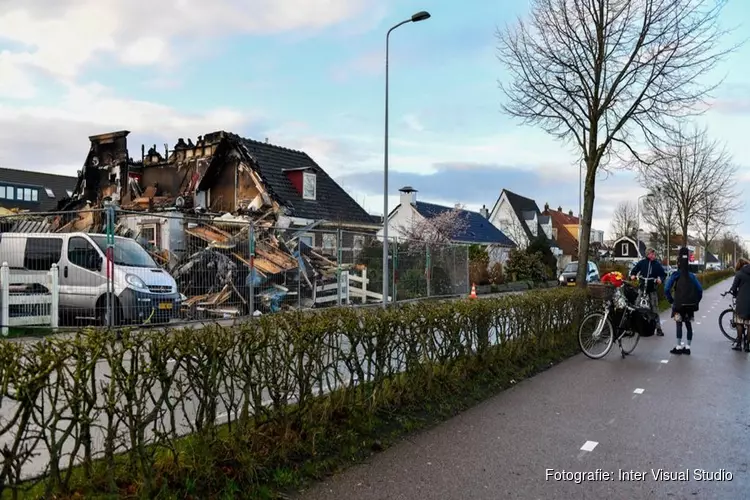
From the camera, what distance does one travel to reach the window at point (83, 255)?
12.5m

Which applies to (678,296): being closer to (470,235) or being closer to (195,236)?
(195,236)

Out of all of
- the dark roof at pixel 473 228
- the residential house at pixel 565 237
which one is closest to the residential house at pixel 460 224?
the dark roof at pixel 473 228

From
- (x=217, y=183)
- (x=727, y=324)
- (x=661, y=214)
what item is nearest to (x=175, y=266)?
(x=727, y=324)

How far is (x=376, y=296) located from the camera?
19.7 m

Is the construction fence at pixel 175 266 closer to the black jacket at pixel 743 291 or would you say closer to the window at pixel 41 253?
the window at pixel 41 253

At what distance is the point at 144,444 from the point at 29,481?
618 mm

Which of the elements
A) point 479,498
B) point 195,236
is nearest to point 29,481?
point 479,498

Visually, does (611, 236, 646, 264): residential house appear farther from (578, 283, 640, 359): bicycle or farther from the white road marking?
the white road marking

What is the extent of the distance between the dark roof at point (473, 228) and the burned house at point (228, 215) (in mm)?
20435

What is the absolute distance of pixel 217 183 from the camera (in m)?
26.6

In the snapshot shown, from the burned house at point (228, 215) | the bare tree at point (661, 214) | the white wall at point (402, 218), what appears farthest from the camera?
the white wall at point (402, 218)

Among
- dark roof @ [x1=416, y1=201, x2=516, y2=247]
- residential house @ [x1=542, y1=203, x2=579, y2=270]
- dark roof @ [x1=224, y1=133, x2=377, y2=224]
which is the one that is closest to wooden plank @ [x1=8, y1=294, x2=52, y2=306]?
dark roof @ [x1=224, y1=133, x2=377, y2=224]

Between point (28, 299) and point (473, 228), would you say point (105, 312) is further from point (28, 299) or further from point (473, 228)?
point (473, 228)

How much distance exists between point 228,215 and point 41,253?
11.8 m
